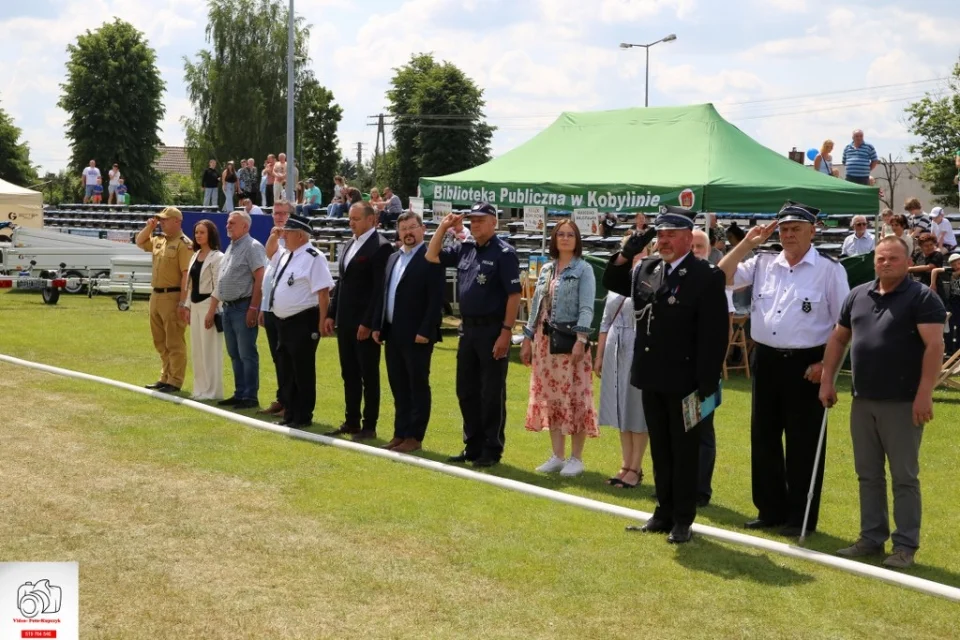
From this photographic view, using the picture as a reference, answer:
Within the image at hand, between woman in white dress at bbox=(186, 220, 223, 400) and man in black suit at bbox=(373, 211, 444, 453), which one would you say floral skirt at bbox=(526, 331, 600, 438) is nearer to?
man in black suit at bbox=(373, 211, 444, 453)

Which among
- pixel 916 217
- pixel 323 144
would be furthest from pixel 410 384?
pixel 323 144

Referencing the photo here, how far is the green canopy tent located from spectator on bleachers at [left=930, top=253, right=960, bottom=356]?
2.75 meters

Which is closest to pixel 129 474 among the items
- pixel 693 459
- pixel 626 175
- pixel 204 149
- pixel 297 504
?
pixel 297 504

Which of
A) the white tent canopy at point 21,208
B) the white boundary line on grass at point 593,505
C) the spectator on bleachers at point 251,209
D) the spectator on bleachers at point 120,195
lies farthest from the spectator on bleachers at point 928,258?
the spectator on bleachers at point 120,195

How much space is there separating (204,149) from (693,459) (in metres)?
67.3

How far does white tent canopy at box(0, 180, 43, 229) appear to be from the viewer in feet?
114

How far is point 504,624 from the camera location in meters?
5.95

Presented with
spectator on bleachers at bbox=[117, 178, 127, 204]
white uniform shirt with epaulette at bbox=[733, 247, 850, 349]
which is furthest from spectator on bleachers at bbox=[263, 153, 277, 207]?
white uniform shirt with epaulette at bbox=[733, 247, 850, 349]

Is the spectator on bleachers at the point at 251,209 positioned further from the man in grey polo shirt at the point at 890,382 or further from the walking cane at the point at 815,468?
the man in grey polo shirt at the point at 890,382

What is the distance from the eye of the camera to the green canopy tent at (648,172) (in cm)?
1769

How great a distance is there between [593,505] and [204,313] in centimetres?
609

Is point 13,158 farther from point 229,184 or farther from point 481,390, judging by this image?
point 481,390

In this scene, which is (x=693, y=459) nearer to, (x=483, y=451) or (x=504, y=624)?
(x=504, y=624)

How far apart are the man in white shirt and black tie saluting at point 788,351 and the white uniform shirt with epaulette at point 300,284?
4668mm
